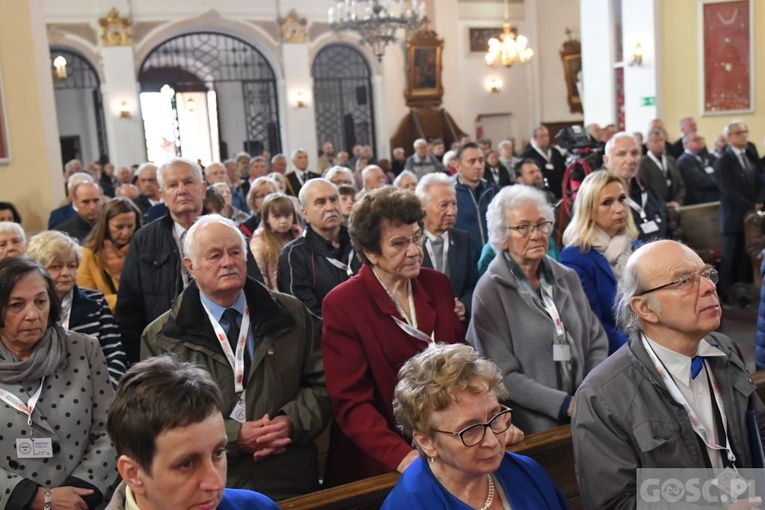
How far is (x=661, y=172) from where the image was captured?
8.69 meters

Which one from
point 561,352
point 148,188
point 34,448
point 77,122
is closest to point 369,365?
point 561,352

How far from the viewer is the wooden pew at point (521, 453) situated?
2.38 metres

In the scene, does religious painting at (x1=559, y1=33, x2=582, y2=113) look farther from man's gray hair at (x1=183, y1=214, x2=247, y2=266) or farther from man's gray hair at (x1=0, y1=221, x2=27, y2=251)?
man's gray hair at (x1=183, y1=214, x2=247, y2=266)

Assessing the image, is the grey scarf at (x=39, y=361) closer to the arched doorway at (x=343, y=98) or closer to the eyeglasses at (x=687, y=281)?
the eyeglasses at (x=687, y=281)

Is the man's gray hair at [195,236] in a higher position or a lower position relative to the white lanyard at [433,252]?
higher

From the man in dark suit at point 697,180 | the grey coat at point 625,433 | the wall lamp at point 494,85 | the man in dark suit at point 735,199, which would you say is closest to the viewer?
the grey coat at point 625,433

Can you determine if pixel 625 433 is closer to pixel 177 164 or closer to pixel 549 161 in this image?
pixel 177 164

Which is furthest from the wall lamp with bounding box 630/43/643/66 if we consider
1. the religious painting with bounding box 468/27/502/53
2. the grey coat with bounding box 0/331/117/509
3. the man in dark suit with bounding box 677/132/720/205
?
the grey coat with bounding box 0/331/117/509

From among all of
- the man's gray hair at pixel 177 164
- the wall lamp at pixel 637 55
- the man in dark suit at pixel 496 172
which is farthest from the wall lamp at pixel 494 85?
the man's gray hair at pixel 177 164

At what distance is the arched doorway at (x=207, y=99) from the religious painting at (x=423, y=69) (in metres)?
3.05

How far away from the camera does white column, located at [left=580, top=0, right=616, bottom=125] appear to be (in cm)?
1273

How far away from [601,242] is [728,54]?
9.00 m

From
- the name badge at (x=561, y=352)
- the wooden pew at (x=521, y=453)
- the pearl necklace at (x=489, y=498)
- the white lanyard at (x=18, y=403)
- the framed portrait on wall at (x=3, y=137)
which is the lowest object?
the wooden pew at (x=521, y=453)

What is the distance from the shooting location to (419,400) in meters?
2.10
